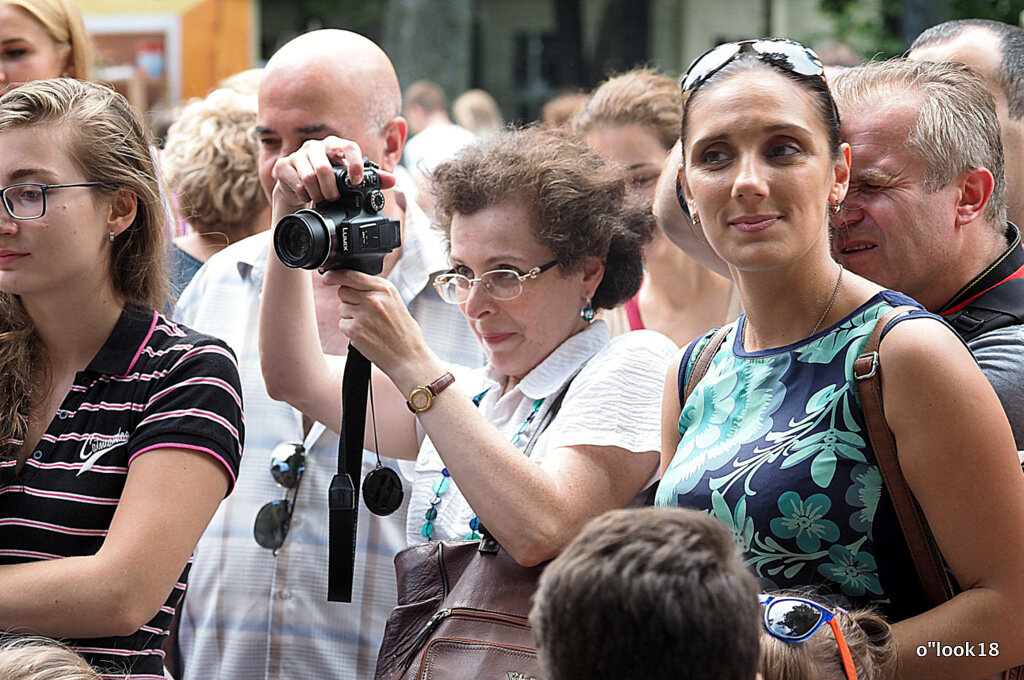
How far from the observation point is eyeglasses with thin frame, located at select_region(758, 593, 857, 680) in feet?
4.98

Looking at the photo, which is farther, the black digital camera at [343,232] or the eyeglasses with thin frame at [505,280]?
the eyeglasses with thin frame at [505,280]

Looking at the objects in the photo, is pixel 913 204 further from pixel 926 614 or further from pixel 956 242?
pixel 926 614

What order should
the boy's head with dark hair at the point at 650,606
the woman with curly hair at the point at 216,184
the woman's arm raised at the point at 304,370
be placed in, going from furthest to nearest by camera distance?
the woman with curly hair at the point at 216,184
the woman's arm raised at the point at 304,370
the boy's head with dark hair at the point at 650,606

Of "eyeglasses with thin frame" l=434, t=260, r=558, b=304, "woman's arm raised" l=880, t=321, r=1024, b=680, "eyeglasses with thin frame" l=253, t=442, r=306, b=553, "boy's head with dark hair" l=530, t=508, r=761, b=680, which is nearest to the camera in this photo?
"boy's head with dark hair" l=530, t=508, r=761, b=680

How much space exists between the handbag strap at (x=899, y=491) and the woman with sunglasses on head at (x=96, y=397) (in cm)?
111

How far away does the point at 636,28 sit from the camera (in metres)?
16.9

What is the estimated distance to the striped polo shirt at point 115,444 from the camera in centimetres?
204

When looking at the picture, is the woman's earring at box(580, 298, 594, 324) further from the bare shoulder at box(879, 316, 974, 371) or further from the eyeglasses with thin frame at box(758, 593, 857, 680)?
the eyeglasses with thin frame at box(758, 593, 857, 680)

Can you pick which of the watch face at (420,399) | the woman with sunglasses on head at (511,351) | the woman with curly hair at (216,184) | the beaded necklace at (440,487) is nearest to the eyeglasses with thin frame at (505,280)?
the woman with sunglasses on head at (511,351)

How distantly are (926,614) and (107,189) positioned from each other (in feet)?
5.46

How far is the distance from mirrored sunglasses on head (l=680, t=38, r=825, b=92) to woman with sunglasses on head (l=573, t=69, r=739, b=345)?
1363mm

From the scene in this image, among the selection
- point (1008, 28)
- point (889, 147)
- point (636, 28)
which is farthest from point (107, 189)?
point (636, 28)

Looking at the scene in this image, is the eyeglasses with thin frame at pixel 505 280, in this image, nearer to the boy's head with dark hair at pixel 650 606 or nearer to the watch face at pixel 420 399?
the watch face at pixel 420 399

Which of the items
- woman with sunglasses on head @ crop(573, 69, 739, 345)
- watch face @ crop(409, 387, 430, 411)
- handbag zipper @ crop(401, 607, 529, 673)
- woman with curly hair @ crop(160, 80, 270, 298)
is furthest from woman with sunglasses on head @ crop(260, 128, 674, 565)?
woman with curly hair @ crop(160, 80, 270, 298)
